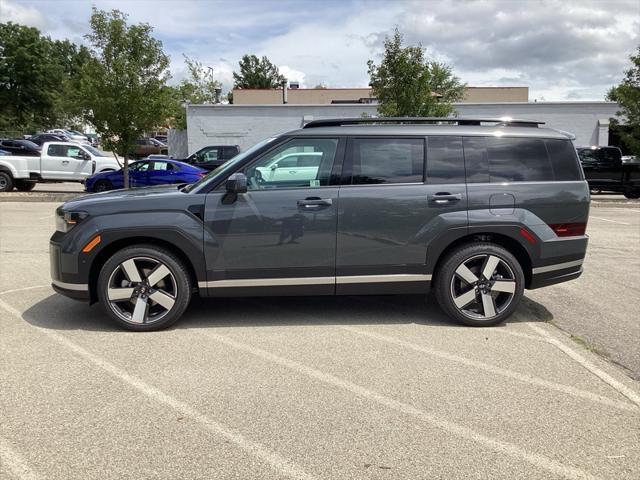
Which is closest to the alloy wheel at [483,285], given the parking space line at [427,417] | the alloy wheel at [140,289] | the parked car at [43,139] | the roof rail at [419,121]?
the roof rail at [419,121]

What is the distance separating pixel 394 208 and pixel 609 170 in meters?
18.5

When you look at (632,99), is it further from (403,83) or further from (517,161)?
(517,161)

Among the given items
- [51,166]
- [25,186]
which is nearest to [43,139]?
[25,186]

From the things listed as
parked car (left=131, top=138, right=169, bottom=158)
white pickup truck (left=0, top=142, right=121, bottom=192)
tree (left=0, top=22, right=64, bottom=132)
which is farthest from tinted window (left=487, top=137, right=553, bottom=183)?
tree (left=0, top=22, right=64, bottom=132)

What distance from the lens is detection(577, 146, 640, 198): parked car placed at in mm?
20375

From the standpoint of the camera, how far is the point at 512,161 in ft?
17.2

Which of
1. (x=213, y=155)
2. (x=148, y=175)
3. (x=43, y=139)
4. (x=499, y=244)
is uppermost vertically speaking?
(x=43, y=139)

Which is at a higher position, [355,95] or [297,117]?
[355,95]

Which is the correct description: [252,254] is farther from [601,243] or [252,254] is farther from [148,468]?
[601,243]

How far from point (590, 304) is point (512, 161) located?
6.66 ft

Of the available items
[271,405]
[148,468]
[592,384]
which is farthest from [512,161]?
[148,468]

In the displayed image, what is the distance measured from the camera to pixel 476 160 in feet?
17.1

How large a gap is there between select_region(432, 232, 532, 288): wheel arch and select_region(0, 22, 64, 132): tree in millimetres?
70753

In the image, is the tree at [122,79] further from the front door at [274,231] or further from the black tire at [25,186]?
the front door at [274,231]
